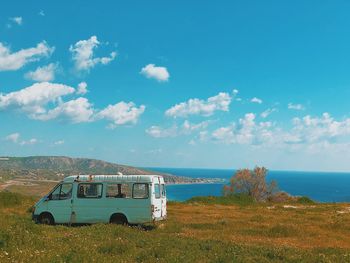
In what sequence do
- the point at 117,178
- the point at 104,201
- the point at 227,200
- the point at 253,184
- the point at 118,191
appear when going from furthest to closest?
1. the point at 253,184
2. the point at 227,200
3. the point at 117,178
4. the point at 118,191
5. the point at 104,201

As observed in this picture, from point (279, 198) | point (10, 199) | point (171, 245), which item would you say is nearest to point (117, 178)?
point (171, 245)

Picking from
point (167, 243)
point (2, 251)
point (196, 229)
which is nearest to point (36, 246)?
point (2, 251)

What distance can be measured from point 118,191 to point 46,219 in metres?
4.62

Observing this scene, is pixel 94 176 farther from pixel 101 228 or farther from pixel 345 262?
pixel 345 262

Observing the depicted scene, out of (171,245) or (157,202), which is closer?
(171,245)

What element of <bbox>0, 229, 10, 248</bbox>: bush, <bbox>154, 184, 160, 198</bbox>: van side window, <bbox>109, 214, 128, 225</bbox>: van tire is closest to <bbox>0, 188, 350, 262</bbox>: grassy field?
<bbox>0, 229, 10, 248</bbox>: bush

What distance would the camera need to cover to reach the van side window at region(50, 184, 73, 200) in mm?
23766

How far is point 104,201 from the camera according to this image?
23062mm

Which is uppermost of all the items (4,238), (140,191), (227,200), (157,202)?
(140,191)

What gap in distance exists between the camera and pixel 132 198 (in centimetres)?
2277

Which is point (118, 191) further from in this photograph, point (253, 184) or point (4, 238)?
point (253, 184)

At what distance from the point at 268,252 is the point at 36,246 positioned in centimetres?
795

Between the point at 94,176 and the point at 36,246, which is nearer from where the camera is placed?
the point at 36,246

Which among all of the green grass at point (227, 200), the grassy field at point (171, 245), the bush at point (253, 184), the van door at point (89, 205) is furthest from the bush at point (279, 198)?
the van door at point (89, 205)
